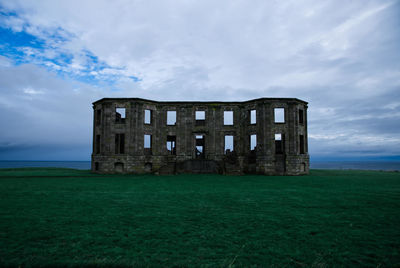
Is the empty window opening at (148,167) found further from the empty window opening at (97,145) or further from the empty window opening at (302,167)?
the empty window opening at (302,167)

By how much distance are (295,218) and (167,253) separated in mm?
4204

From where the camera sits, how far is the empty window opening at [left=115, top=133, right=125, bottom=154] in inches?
1125

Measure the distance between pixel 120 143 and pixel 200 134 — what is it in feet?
32.8

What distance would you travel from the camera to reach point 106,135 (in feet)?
93.1

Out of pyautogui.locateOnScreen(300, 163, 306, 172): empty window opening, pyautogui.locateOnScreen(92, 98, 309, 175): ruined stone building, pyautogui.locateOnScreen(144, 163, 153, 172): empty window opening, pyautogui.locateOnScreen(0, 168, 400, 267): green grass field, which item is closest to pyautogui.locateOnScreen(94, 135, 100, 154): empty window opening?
pyautogui.locateOnScreen(92, 98, 309, 175): ruined stone building

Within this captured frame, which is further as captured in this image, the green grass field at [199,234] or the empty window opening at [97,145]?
the empty window opening at [97,145]

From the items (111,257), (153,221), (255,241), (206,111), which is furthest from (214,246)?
(206,111)

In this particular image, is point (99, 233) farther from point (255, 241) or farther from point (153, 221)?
point (255, 241)

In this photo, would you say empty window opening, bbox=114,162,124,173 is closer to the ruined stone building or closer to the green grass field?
the ruined stone building

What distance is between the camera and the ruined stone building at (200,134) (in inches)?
1085

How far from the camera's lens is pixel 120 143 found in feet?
97.8

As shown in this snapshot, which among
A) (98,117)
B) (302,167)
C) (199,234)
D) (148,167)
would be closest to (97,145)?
(98,117)

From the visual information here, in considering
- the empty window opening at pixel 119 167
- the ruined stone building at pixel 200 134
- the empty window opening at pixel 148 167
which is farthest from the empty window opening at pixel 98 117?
the empty window opening at pixel 148 167

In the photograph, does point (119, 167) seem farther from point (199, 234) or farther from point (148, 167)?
point (199, 234)
